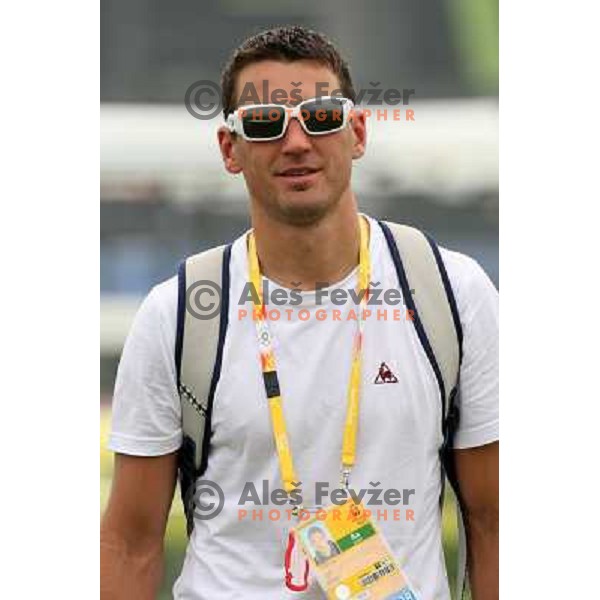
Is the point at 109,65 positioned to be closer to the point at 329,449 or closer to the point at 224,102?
the point at 224,102

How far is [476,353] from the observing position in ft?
7.23

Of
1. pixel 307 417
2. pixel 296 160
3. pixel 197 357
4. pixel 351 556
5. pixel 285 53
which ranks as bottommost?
pixel 351 556

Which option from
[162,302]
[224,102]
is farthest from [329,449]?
[224,102]

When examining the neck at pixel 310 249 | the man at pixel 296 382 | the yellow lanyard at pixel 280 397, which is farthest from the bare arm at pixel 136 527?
the neck at pixel 310 249

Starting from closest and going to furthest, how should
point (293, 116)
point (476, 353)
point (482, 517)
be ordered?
point (293, 116), point (476, 353), point (482, 517)

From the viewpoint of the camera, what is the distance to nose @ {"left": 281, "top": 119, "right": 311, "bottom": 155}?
6.93 ft

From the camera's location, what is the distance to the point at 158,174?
2453 millimetres

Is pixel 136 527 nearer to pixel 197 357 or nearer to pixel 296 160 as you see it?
pixel 197 357

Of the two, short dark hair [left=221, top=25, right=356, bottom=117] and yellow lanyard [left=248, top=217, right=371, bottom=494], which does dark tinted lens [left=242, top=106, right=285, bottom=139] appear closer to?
short dark hair [left=221, top=25, right=356, bottom=117]

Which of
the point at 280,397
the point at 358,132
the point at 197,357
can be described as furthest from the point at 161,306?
the point at 358,132

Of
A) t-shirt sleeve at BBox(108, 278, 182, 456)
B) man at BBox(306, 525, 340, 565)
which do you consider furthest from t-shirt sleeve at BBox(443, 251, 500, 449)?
t-shirt sleeve at BBox(108, 278, 182, 456)

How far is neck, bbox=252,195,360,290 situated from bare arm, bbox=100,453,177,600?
1.39ft

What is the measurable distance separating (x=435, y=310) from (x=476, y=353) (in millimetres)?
121

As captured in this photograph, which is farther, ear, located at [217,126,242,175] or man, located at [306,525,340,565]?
ear, located at [217,126,242,175]
